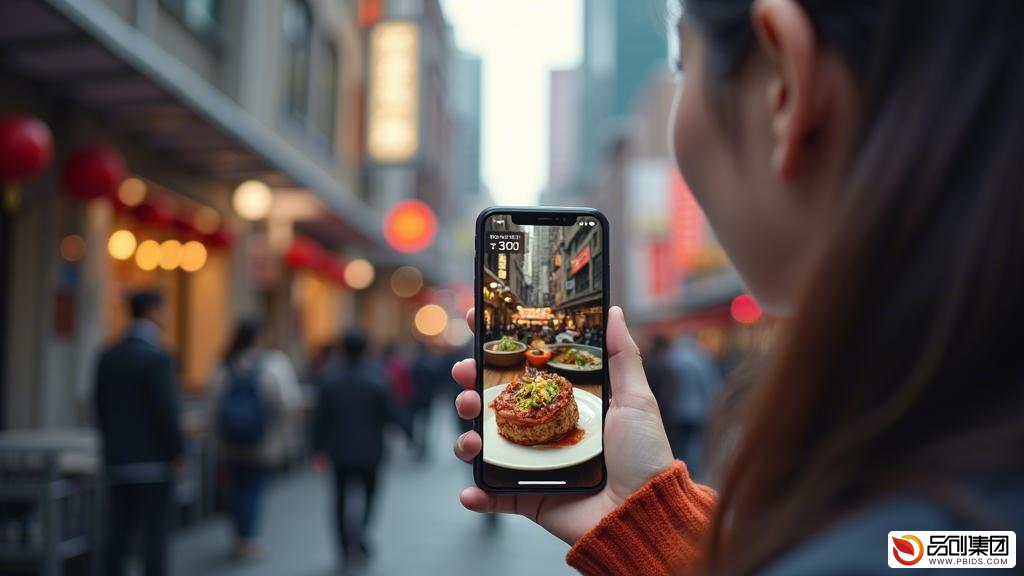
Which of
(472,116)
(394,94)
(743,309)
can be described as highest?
(472,116)

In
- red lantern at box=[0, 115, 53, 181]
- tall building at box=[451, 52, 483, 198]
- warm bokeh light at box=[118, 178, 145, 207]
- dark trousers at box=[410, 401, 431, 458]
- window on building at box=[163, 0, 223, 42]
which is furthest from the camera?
tall building at box=[451, 52, 483, 198]

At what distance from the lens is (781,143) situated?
2.47ft

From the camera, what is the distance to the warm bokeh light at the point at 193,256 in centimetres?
1163

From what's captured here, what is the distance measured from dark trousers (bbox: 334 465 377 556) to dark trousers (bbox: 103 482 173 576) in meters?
1.73

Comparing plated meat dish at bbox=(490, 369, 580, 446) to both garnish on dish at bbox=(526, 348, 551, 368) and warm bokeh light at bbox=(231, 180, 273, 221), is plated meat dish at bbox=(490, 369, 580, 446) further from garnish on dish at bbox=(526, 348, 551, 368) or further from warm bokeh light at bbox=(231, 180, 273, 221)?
warm bokeh light at bbox=(231, 180, 273, 221)

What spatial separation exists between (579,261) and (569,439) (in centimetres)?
40

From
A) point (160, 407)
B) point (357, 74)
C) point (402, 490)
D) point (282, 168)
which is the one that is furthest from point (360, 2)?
point (160, 407)

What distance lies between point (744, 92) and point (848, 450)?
1.29 ft

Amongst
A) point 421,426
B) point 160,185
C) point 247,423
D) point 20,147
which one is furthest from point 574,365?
point 421,426

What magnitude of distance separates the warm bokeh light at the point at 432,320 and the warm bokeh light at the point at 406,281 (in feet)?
62.1

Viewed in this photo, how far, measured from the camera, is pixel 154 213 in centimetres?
938

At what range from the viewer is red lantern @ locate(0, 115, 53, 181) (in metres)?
Answer: 5.68

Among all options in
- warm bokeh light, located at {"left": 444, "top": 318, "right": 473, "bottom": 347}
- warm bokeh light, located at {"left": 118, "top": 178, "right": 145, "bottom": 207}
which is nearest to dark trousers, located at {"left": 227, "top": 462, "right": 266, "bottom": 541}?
warm bokeh light, located at {"left": 118, "top": 178, "right": 145, "bottom": 207}

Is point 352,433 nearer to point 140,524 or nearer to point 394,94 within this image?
point 140,524
